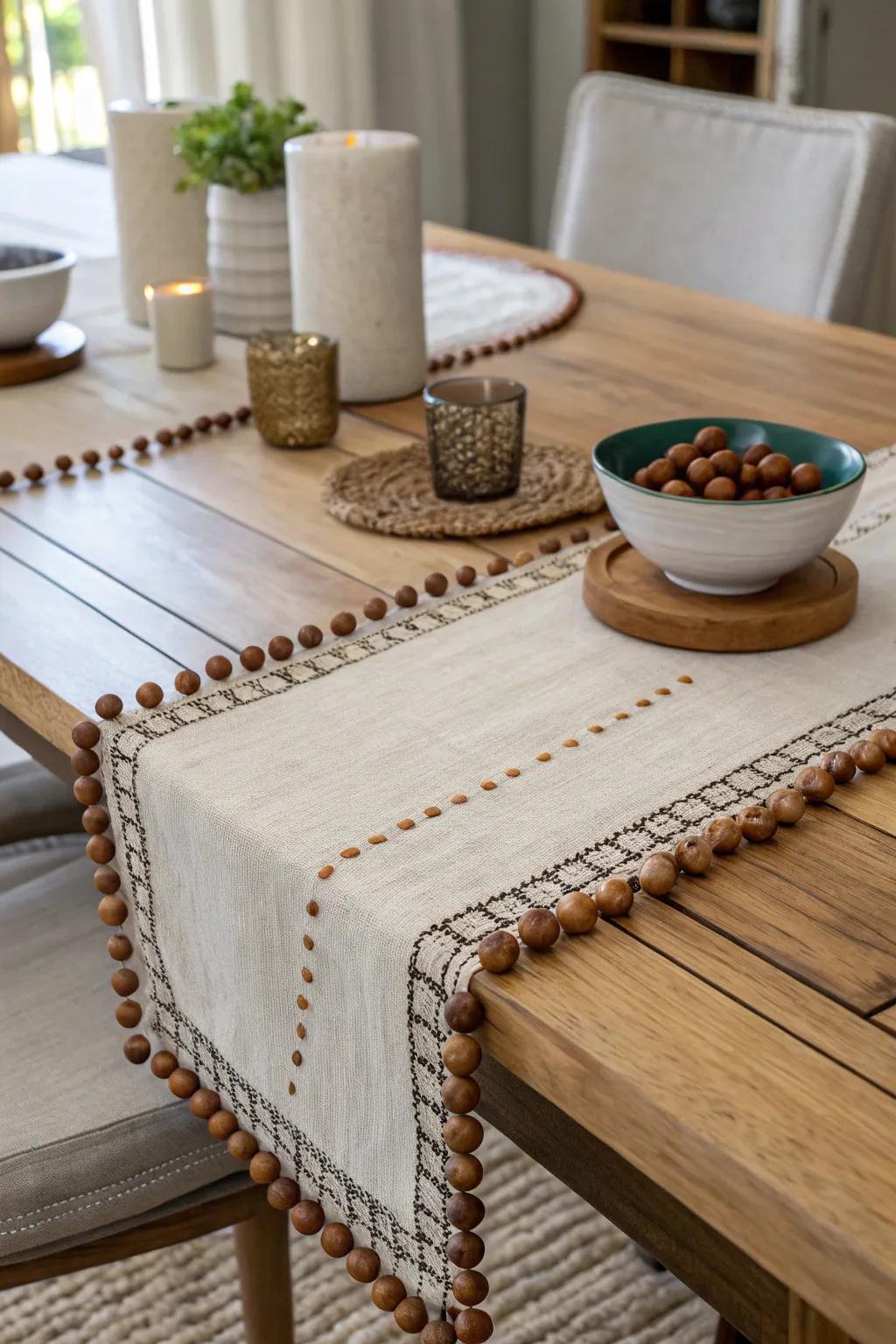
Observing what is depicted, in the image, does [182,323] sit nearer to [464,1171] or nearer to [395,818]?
[395,818]

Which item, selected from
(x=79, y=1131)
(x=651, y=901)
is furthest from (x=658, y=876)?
(x=79, y=1131)

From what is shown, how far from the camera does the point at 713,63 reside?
3.50 meters

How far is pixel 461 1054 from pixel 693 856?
14 centimetres

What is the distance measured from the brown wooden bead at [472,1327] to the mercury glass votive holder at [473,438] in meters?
0.62

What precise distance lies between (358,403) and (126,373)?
10.2 inches

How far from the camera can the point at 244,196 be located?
152 centimetres

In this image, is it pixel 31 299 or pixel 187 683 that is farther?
pixel 31 299

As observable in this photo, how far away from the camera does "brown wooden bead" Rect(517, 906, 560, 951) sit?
25.5 inches

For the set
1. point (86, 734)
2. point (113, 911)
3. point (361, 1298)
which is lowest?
point (361, 1298)

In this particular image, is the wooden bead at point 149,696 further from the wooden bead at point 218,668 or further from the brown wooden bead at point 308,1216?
the brown wooden bead at point 308,1216

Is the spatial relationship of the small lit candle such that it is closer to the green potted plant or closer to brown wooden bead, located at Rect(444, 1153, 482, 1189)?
the green potted plant

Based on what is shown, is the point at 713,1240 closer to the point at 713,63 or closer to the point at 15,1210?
the point at 15,1210

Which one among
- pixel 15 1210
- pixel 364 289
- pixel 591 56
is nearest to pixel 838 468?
pixel 364 289

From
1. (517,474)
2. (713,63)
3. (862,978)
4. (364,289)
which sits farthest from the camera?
(713,63)
